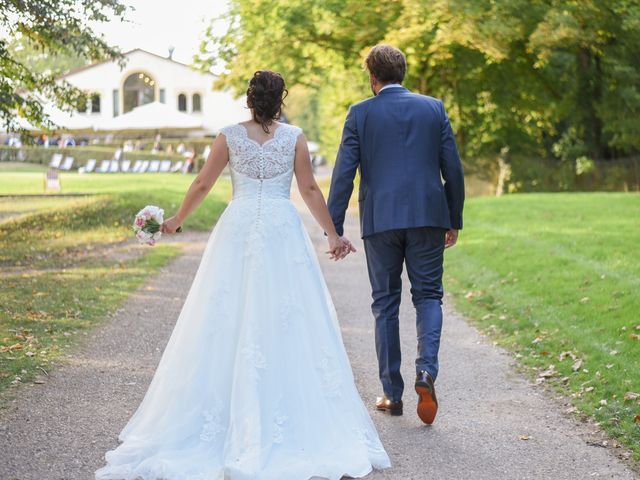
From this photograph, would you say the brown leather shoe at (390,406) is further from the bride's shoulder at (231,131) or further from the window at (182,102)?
the window at (182,102)

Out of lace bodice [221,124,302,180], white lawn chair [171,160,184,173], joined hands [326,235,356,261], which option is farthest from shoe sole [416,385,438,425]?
white lawn chair [171,160,184,173]

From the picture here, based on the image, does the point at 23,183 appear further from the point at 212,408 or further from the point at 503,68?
the point at 212,408

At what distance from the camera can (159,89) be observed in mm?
64750

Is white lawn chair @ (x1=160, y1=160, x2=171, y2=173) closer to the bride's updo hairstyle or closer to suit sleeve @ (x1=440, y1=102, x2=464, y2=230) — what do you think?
suit sleeve @ (x1=440, y1=102, x2=464, y2=230)

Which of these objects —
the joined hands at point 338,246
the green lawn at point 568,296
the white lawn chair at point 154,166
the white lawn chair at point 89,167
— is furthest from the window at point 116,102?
the joined hands at point 338,246

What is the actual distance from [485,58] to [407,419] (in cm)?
2338

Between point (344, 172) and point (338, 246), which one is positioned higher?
point (344, 172)

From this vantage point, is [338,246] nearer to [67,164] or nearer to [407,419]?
[407,419]

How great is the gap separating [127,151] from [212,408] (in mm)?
44230

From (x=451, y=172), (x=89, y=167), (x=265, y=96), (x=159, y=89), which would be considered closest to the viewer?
(x=265, y=96)

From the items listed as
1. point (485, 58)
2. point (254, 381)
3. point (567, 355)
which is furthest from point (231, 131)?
point (485, 58)

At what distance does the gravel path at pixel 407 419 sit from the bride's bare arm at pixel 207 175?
127 cm

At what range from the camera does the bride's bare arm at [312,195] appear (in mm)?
5207

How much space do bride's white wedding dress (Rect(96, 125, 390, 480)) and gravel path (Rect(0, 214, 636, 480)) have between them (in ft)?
0.94
